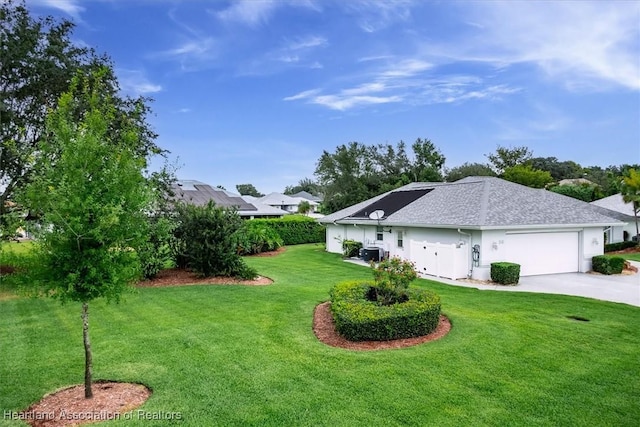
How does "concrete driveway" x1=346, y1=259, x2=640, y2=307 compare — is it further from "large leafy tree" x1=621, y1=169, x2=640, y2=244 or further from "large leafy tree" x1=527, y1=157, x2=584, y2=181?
"large leafy tree" x1=527, y1=157, x2=584, y2=181

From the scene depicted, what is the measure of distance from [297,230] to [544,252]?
1961cm

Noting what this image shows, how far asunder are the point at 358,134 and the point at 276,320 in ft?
114

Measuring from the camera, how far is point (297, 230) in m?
32.8

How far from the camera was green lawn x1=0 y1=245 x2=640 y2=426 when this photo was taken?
500 cm

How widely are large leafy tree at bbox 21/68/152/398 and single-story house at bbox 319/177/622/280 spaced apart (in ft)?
40.7

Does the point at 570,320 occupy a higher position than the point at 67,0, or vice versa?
the point at 67,0

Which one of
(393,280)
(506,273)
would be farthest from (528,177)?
(393,280)

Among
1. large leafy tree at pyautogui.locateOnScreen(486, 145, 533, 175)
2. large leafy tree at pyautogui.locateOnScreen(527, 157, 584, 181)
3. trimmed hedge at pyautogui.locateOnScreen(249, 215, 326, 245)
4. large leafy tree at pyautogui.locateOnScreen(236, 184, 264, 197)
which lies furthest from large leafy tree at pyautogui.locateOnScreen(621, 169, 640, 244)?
large leafy tree at pyautogui.locateOnScreen(236, 184, 264, 197)

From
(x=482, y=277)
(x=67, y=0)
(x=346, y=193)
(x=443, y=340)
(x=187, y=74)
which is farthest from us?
(x=346, y=193)

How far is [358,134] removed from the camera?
42000mm

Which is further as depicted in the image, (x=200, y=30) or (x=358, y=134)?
(x=358, y=134)

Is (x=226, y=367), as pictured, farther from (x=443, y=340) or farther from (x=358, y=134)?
(x=358, y=134)

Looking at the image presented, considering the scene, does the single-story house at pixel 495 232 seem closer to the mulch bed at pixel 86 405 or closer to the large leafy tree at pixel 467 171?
the mulch bed at pixel 86 405

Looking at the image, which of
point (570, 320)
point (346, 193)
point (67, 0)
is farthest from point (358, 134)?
point (570, 320)
